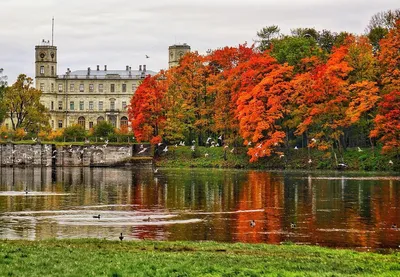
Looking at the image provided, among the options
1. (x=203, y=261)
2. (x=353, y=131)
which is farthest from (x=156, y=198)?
(x=353, y=131)

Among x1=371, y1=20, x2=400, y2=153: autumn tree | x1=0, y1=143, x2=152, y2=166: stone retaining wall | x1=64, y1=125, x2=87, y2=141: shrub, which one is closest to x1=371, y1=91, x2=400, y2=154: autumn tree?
x1=371, y1=20, x2=400, y2=153: autumn tree

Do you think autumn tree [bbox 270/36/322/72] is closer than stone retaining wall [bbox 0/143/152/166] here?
Yes

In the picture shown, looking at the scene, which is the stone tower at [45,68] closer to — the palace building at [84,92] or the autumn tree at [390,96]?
the palace building at [84,92]

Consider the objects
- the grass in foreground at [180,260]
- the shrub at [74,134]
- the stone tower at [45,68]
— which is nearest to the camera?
the grass in foreground at [180,260]

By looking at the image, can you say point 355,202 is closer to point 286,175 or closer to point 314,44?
point 286,175

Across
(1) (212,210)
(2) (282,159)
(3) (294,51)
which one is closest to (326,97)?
(2) (282,159)

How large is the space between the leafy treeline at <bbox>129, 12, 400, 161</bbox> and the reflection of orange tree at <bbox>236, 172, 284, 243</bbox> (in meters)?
17.9

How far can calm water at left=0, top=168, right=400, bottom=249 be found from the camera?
33250 mm

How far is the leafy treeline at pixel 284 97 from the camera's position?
82.8 metres

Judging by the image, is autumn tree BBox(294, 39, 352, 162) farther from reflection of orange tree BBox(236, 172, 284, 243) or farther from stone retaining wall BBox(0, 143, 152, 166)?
stone retaining wall BBox(0, 143, 152, 166)

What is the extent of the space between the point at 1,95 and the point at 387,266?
117 m

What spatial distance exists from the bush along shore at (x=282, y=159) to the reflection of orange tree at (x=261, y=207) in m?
16.7

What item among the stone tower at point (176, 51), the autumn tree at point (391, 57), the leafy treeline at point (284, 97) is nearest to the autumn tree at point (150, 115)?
the leafy treeline at point (284, 97)

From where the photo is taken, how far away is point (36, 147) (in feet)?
351
